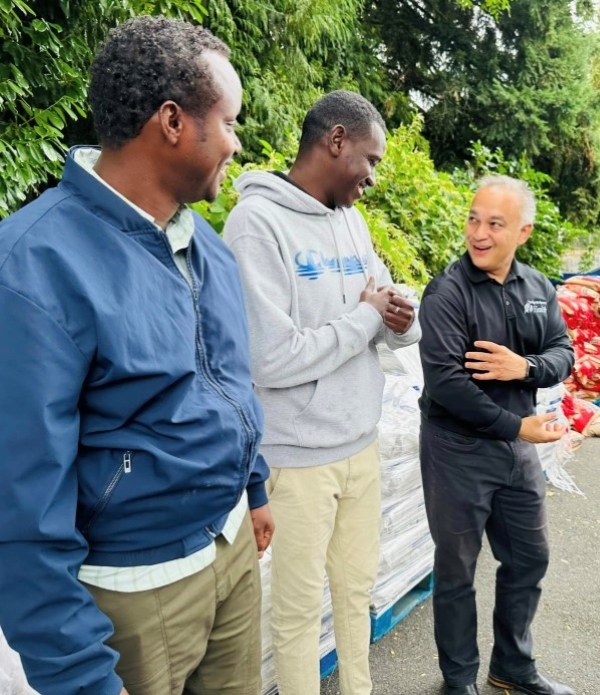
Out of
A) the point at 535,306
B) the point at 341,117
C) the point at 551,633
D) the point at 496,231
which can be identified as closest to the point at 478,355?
the point at 535,306

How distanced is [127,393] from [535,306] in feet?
5.57

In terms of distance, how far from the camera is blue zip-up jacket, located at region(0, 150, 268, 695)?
1.04 m

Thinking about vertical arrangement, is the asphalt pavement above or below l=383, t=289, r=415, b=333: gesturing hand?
below

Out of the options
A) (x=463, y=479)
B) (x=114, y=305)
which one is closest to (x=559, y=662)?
(x=463, y=479)

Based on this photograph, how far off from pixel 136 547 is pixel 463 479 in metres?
1.37

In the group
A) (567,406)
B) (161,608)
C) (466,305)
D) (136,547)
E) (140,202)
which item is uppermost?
(140,202)

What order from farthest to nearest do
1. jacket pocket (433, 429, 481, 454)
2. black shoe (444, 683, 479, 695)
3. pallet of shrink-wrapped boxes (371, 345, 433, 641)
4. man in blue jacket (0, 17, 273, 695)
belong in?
1. pallet of shrink-wrapped boxes (371, 345, 433, 641)
2. black shoe (444, 683, 479, 695)
3. jacket pocket (433, 429, 481, 454)
4. man in blue jacket (0, 17, 273, 695)

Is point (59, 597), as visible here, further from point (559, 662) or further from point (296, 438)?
point (559, 662)

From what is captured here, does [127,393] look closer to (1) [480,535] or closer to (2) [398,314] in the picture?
(2) [398,314]

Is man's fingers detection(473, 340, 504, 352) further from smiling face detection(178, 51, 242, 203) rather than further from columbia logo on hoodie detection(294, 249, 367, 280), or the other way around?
smiling face detection(178, 51, 242, 203)

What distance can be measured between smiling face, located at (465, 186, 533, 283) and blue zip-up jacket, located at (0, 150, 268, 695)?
125 centimetres

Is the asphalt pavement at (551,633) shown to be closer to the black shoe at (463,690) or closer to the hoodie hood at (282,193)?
the black shoe at (463,690)

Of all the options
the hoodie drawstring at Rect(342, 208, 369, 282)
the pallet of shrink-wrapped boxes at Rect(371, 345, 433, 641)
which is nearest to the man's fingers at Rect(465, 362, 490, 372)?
the hoodie drawstring at Rect(342, 208, 369, 282)

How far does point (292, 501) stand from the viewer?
1.96 metres
